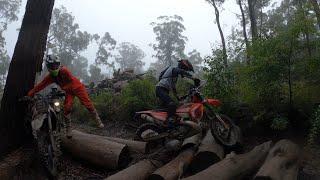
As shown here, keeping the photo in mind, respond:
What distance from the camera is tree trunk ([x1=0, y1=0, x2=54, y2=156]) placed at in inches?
319

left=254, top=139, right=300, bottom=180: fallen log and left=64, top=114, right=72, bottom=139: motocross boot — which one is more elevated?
left=64, top=114, right=72, bottom=139: motocross boot

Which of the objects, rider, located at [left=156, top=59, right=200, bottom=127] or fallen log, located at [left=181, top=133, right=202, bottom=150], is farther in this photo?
rider, located at [left=156, top=59, right=200, bottom=127]

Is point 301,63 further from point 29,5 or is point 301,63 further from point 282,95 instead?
point 29,5

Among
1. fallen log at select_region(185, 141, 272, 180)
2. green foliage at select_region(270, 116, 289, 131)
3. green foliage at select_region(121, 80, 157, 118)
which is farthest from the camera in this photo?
green foliage at select_region(121, 80, 157, 118)

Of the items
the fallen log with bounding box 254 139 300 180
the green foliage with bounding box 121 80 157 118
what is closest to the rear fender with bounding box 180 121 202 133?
the fallen log with bounding box 254 139 300 180

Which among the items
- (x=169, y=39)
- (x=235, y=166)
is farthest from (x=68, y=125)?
(x=169, y=39)

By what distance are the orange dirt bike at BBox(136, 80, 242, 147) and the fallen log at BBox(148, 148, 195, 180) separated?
A: 52 cm

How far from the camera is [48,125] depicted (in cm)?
736

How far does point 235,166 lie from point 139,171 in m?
1.75

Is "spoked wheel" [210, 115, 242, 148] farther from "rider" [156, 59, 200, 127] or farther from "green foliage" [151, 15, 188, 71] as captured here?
"green foliage" [151, 15, 188, 71]

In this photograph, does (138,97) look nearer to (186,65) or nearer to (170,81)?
(170,81)

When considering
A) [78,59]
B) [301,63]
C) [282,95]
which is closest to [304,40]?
[301,63]

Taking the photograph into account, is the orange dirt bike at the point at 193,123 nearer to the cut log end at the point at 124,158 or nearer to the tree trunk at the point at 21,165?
the cut log end at the point at 124,158

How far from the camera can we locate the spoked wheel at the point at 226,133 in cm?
816
